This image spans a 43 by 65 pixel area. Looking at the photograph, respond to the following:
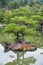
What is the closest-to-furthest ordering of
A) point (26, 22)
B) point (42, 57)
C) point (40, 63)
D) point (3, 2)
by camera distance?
point (40, 63), point (42, 57), point (26, 22), point (3, 2)

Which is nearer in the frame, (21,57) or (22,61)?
(22,61)

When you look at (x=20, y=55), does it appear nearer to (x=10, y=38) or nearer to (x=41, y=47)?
(x=41, y=47)

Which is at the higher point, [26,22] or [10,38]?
[26,22]

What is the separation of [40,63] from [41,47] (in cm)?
258

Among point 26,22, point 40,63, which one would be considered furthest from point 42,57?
point 26,22

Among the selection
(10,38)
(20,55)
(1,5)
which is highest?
(20,55)

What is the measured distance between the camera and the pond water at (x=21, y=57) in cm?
973

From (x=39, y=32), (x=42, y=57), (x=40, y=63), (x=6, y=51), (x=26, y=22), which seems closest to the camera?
(x=40, y=63)

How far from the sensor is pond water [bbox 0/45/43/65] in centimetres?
973

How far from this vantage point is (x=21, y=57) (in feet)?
34.1

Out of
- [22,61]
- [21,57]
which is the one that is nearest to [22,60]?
[22,61]

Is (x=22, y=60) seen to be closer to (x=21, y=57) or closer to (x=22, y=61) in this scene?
(x=22, y=61)

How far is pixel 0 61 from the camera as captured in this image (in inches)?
388

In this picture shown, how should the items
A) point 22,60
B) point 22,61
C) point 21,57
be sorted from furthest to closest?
point 21,57
point 22,60
point 22,61
